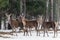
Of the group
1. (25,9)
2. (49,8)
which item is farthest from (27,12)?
(49,8)

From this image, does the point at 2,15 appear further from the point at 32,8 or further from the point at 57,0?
the point at 57,0

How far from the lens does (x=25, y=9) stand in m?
15.7

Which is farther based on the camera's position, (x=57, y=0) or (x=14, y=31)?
(x=57, y=0)

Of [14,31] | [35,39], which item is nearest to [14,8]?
[14,31]

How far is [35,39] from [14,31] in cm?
328

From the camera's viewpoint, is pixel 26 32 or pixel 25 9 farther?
pixel 25 9

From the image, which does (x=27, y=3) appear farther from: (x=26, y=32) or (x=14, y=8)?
(x=26, y=32)

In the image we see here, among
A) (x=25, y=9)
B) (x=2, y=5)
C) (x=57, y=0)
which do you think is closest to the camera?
(x=2, y=5)

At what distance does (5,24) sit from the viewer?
16.0m

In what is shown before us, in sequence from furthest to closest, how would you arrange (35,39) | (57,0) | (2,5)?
1. (57,0)
2. (2,5)
3. (35,39)

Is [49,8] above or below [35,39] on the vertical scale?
above

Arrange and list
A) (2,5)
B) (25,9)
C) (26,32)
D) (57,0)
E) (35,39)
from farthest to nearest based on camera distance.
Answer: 1. (57,0)
2. (25,9)
3. (2,5)
4. (26,32)
5. (35,39)

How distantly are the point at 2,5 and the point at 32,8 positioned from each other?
2.67m

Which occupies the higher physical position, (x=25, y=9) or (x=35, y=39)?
(x=25, y=9)
